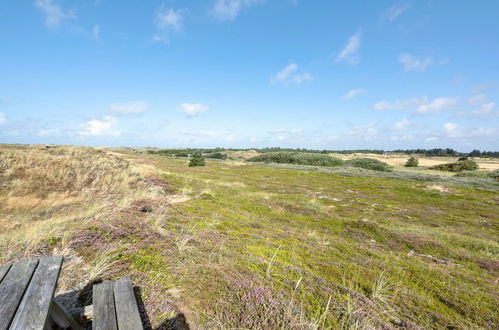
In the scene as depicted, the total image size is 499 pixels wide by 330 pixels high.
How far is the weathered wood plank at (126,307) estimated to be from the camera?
2.61 meters

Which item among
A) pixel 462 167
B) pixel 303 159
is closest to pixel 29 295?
pixel 303 159

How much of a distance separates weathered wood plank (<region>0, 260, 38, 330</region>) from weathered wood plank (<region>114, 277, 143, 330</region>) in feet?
3.21

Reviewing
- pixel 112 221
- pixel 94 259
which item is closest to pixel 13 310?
pixel 94 259

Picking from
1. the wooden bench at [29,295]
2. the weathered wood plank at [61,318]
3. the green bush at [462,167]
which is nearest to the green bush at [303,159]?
the green bush at [462,167]

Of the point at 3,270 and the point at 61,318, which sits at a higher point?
the point at 3,270

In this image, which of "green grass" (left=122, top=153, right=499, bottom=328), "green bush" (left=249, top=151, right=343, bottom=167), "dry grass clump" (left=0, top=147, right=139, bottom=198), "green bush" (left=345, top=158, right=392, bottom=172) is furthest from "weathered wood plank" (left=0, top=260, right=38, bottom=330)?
"green bush" (left=249, top=151, right=343, bottom=167)

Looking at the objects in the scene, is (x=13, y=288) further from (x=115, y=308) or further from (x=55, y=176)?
(x=55, y=176)

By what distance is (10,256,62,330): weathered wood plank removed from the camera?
2.31 m

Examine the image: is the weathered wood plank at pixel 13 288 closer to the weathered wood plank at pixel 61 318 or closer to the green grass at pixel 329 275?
the weathered wood plank at pixel 61 318

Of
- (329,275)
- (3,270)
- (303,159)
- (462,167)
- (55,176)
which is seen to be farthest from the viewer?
(303,159)

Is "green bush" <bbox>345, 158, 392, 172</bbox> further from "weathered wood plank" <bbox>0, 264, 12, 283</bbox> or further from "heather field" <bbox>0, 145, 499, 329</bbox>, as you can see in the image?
"weathered wood plank" <bbox>0, 264, 12, 283</bbox>

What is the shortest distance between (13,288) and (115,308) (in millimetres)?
1181

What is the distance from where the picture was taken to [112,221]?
704 centimetres

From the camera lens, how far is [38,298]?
104 inches
